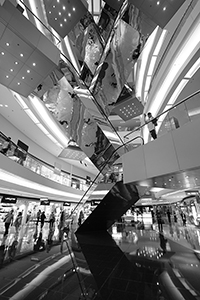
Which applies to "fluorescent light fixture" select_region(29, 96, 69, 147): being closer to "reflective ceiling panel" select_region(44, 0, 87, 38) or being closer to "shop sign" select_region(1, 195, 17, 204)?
"reflective ceiling panel" select_region(44, 0, 87, 38)

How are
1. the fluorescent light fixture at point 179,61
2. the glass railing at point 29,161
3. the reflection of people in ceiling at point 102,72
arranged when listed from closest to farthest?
the reflection of people in ceiling at point 102,72, the fluorescent light fixture at point 179,61, the glass railing at point 29,161

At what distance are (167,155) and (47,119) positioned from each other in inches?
434

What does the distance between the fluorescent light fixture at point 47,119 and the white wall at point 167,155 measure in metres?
8.10

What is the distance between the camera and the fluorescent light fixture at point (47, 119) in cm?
1105

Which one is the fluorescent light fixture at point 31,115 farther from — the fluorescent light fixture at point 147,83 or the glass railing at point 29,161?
the fluorescent light fixture at point 147,83

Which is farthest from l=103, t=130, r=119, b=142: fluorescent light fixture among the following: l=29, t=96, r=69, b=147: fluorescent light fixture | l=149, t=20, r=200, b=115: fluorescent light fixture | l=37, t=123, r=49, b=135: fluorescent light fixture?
l=37, t=123, r=49, b=135: fluorescent light fixture

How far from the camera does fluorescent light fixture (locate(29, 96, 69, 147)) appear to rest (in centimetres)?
1105

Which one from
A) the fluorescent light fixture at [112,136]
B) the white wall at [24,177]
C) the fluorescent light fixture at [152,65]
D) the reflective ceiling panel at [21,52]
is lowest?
the white wall at [24,177]

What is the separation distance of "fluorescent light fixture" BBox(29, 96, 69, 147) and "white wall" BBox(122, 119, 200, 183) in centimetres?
810

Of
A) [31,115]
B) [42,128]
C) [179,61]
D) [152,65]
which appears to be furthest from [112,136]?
[42,128]

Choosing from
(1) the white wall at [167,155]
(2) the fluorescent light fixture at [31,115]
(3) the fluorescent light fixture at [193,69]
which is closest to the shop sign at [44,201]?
(2) the fluorescent light fixture at [31,115]

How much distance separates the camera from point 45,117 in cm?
1301

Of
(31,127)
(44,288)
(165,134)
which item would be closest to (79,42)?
(165,134)

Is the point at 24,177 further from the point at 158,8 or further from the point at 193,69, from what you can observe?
the point at 193,69
